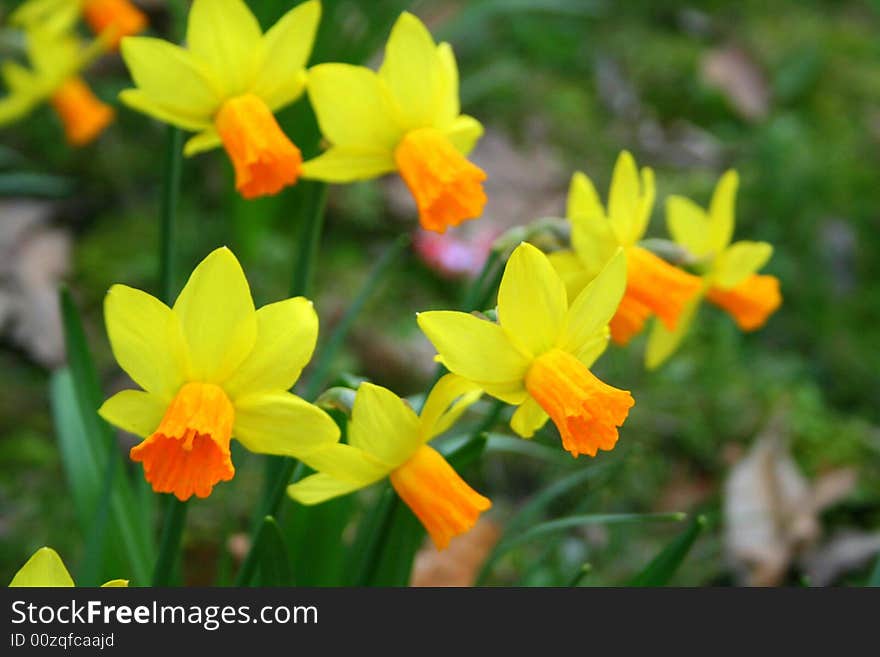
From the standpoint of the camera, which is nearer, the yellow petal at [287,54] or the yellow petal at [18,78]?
the yellow petal at [287,54]

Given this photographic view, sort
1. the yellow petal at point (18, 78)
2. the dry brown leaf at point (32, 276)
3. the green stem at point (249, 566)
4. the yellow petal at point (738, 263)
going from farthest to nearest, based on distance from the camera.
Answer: the dry brown leaf at point (32, 276) → the yellow petal at point (18, 78) → the yellow petal at point (738, 263) → the green stem at point (249, 566)

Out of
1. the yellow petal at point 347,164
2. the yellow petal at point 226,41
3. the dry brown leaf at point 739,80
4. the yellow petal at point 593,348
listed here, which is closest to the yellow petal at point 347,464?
the yellow petal at point 593,348

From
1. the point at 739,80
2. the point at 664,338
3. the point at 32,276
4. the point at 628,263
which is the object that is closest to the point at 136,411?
the point at 628,263

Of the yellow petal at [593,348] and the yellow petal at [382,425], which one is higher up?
the yellow petal at [593,348]

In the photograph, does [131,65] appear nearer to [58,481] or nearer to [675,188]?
[58,481]

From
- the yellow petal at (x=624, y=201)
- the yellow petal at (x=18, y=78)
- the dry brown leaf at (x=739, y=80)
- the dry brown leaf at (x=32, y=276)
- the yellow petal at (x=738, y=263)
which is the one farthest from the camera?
the dry brown leaf at (x=739, y=80)

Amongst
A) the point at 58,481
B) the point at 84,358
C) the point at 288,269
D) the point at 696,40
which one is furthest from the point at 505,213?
the point at 84,358

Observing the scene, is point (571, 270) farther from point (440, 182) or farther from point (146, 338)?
point (146, 338)

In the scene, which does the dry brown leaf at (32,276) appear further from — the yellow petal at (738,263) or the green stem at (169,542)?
the yellow petal at (738,263)
